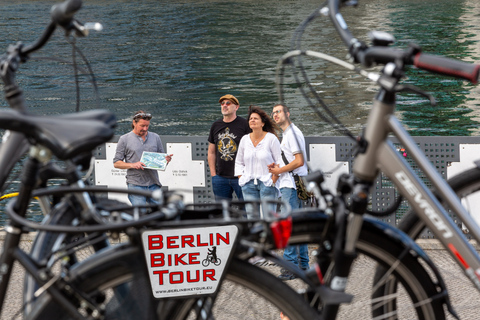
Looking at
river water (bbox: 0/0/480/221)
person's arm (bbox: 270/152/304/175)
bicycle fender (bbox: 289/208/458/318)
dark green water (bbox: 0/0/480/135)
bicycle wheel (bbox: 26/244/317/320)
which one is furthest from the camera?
dark green water (bbox: 0/0/480/135)

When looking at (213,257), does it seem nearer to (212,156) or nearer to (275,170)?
(275,170)

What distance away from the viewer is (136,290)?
2324 millimetres

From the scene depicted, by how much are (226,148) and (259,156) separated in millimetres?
776

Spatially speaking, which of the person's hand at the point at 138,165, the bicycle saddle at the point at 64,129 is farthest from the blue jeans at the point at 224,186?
the bicycle saddle at the point at 64,129

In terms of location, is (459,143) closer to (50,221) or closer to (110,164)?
(110,164)

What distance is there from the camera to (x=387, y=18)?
190 feet

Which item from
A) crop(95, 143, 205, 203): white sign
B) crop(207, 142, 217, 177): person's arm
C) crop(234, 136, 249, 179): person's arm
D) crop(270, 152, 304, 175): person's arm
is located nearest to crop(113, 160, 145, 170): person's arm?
crop(95, 143, 205, 203): white sign

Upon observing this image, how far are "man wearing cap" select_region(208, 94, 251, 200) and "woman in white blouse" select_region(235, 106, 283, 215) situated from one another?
1.39 feet

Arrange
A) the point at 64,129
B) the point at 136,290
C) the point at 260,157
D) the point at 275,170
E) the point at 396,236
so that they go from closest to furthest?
the point at 64,129, the point at 136,290, the point at 396,236, the point at 275,170, the point at 260,157

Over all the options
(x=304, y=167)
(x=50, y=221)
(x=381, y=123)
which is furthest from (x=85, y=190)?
A: (x=304, y=167)

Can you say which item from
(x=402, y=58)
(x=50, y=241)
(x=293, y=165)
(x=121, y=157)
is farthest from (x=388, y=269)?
(x=121, y=157)

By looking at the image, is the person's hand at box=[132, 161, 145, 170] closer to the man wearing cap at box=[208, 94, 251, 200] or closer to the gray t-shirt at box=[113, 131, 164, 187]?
the gray t-shirt at box=[113, 131, 164, 187]

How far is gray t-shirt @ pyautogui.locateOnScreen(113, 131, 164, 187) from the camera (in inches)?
356

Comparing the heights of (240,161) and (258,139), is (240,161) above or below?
below
